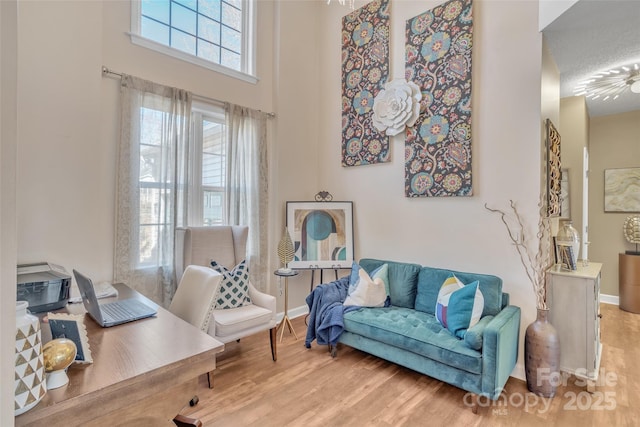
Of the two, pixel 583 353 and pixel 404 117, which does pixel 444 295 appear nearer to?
pixel 583 353

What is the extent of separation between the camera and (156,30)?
2867 mm

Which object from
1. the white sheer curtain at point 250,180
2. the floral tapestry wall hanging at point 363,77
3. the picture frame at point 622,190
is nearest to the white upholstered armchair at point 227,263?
the white sheer curtain at point 250,180

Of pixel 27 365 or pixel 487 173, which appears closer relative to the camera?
pixel 27 365

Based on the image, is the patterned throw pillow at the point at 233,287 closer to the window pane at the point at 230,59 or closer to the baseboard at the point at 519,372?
Answer: the window pane at the point at 230,59

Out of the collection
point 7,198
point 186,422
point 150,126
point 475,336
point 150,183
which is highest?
point 150,126

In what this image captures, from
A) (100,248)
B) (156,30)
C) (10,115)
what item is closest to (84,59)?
(156,30)

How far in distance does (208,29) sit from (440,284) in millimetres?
3488

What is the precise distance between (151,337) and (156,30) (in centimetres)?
283

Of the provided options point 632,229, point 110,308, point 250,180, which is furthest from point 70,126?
point 632,229

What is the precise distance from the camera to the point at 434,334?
7.69ft

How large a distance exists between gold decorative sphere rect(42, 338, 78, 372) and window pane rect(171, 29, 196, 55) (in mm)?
2944

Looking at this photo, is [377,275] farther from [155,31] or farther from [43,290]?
[155,31]

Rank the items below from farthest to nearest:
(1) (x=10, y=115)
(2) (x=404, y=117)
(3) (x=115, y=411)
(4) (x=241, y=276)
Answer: (2) (x=404, y=117) < (4) (x=241, y=276) < (3) (x=115, y=411) < (1) (x=10, y=115)

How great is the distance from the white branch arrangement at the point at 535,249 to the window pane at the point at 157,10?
360 cm
